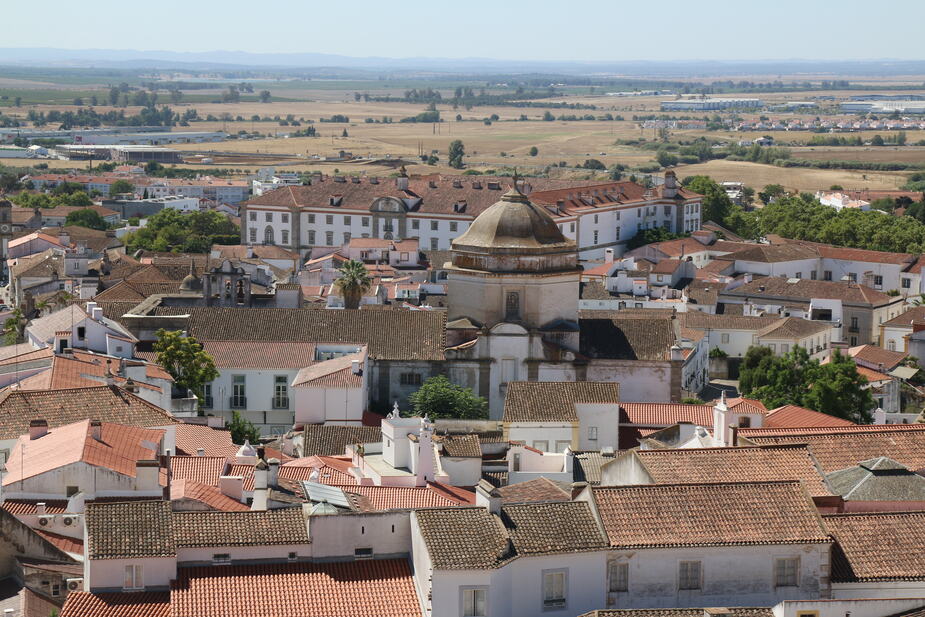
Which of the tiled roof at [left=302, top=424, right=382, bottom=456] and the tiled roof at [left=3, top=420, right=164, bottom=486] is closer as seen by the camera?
the tiled roof at [left=3, top=420, right=164, bottom=486]

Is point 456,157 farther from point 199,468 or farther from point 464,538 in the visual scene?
point 464,538

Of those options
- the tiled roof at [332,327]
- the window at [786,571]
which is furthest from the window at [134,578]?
the tiled roof at [332,327]

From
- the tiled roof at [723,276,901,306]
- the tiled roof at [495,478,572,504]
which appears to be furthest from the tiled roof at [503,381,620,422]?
the tiled roof at [723,276,901,306]

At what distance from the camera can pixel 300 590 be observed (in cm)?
2572

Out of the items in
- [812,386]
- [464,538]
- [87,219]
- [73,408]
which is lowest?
[87,219]

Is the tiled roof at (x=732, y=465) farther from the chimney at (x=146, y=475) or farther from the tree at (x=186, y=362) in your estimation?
the tree at (x=186, y=362)

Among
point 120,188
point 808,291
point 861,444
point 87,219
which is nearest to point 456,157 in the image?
point 120,188

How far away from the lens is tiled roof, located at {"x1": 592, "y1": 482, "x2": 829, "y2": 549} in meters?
25.9

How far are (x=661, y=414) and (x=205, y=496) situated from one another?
18.2 m

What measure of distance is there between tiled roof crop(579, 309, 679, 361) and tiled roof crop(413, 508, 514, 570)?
27.9 metres

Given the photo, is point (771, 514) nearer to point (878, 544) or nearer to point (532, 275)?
point (878, 544)

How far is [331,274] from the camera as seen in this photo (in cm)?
8250

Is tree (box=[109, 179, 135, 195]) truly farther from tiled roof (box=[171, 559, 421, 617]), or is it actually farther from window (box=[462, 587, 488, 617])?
window (box=[462, 587, 488, 617])

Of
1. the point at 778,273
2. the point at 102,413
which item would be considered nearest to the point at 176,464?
the point at 102,413
